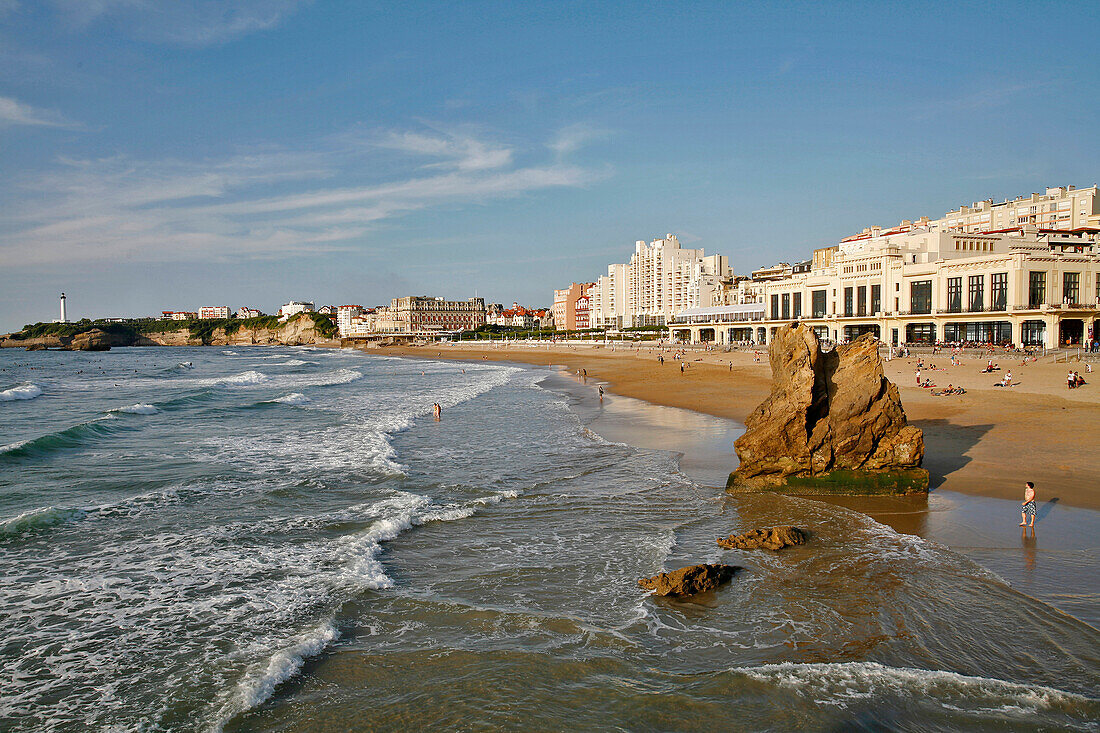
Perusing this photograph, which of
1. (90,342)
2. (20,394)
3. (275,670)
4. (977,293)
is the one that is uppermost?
(977,293)

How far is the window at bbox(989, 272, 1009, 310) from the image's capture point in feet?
153

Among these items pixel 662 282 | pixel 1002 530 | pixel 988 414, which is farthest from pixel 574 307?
pixel 1002 530

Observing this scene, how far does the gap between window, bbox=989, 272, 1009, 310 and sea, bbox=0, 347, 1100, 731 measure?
146 ft

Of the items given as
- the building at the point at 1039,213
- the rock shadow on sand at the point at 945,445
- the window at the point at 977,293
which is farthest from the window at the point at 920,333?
the rock shadow on sand at the point at 945,445

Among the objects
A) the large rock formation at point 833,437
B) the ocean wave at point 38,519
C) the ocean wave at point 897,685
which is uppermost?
the large rock formation at point 833,437

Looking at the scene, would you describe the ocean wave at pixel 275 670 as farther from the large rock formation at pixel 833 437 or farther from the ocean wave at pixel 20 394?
the ocean wave at pixel 20 394

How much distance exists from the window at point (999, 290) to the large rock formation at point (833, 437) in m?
44.2

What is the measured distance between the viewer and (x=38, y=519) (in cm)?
1130

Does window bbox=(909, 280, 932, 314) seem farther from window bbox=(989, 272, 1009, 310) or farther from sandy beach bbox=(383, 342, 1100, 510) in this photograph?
sandy beach bbox=(383, 342, 1100, 510)

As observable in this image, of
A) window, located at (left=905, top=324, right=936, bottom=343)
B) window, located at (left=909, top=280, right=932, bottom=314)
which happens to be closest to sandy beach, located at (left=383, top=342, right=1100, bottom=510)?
window, located at (left=905, top=324, right=936, bottom=343)

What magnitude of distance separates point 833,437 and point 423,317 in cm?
18054

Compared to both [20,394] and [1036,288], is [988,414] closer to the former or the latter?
[1036,288]

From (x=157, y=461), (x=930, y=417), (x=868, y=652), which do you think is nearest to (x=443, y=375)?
(x=157, y=461)

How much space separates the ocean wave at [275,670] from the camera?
18.7 feet
